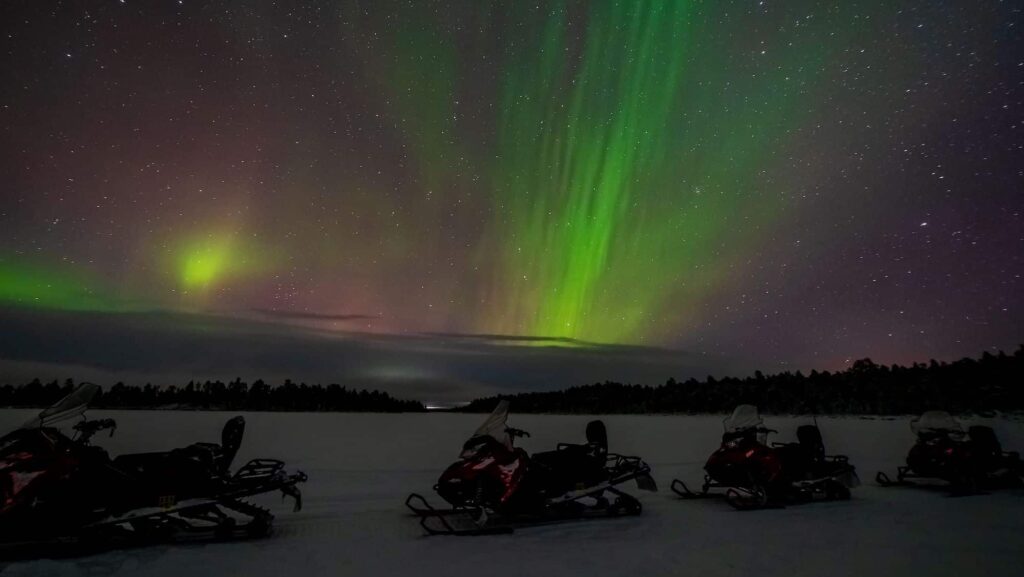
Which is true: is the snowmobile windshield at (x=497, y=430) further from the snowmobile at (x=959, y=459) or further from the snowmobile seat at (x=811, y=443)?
the snowmobile at (x=959, y=459)

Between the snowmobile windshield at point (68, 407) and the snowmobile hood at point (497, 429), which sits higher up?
the snowmobile windshield at point (68, 407)

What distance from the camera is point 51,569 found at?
458cm

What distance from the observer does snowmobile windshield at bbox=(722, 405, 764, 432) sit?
844 centimetres

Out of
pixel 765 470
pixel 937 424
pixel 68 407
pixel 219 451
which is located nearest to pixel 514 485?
pixel 219 451

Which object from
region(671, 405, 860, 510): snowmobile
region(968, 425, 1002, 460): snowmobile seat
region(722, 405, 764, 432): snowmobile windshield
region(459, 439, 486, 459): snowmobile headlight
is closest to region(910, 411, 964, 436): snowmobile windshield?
region(968, 425, 1002, 460): snowmobile seat

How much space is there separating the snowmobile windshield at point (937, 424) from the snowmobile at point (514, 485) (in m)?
5.84

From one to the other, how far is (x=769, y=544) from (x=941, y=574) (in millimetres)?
1421

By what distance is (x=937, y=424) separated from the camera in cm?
997

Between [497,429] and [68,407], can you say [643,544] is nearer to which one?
[497,429]

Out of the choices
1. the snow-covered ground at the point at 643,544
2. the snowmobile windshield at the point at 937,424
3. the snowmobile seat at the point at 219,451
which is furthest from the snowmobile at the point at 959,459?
the snowmobile seat at the point at 219,451

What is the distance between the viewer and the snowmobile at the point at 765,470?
318 inches

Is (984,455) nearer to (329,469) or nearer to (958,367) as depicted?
(329,469)

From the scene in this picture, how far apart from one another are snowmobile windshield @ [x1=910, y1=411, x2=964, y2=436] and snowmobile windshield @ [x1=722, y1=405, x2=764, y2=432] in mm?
3875

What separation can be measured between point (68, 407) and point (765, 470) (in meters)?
8.38
